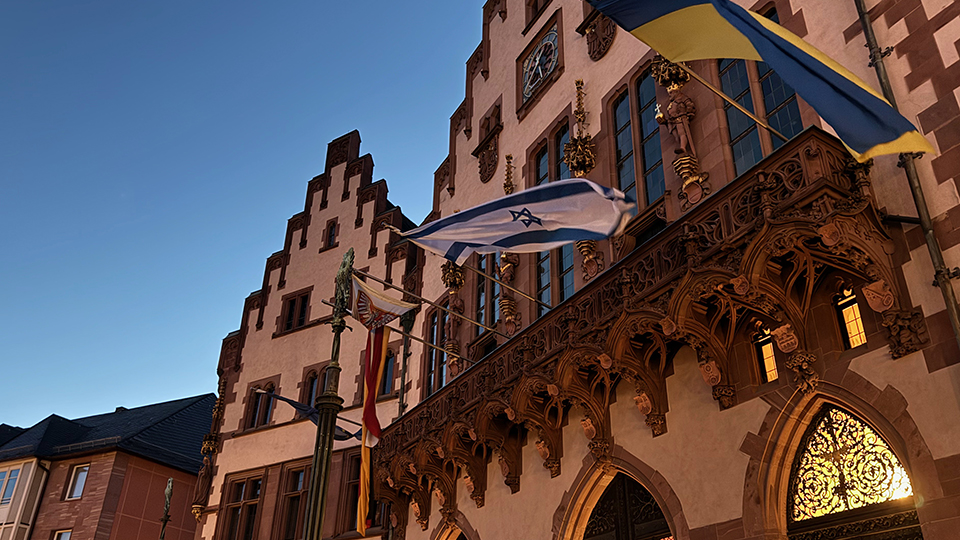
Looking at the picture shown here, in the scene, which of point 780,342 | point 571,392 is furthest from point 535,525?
point 780,342

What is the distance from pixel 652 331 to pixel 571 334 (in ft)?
6.01

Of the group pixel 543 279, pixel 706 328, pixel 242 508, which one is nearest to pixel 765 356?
pixel 706 328

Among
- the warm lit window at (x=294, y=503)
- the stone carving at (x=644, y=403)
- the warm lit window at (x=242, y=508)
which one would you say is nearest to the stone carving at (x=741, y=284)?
the stone carving at (x=644, y=403)

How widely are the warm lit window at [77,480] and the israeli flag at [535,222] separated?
31.7 metres

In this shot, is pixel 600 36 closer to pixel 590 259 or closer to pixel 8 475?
pixel 590 259

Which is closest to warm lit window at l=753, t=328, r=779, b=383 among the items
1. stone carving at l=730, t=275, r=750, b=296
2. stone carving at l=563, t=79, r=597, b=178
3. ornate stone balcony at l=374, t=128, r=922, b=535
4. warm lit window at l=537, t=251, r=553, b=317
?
ornate stone balcony at l=374, t=128, r=922, b=535

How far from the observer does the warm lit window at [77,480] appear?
127ft

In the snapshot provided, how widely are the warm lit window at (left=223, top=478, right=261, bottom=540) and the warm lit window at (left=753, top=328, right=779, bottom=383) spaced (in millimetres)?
21704

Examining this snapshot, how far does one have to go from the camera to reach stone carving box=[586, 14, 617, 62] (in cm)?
1931

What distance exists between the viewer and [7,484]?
1586 inches

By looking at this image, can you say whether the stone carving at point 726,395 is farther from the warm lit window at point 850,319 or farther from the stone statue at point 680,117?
the stone statue at point 680,117

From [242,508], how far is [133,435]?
14.4 meters

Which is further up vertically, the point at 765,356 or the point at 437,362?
the point at 437,362

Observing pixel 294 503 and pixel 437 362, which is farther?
pixel 294 503
